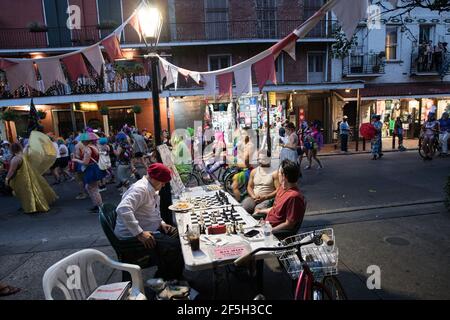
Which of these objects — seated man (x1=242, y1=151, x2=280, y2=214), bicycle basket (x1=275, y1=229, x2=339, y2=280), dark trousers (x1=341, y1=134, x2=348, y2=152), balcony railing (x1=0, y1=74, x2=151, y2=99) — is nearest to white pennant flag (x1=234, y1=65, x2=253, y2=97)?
seated man (x1=242, y1=151, x2=280, y2=214)

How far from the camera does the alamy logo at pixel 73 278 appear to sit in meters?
2.47

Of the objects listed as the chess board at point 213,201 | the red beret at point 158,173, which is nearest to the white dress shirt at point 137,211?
the red beret at point 158,173

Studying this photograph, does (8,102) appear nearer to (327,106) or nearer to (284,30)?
(284,30)

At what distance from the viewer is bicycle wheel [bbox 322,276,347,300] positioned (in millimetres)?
2639

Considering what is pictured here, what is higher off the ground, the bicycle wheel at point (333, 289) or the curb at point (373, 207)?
the bicycle wheel at point (333, 289)

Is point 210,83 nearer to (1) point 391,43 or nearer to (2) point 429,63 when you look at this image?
(1) point 391,43

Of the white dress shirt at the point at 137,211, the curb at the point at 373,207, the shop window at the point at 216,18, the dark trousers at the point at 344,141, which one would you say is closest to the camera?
the white dress shirt at the point at 137,211

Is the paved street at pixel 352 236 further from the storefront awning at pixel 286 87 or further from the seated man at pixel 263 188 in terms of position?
the storefront awning at pixel 286 87

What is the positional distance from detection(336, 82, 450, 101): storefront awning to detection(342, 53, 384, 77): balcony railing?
3.05 feet

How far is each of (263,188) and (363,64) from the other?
17.2 meters

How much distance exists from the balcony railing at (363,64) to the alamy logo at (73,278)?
63.4 ft

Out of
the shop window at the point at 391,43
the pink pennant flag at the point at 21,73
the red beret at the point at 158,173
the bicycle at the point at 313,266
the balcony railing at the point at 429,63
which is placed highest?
the shop window at the point at 391,43

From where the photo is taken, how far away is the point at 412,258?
4109mm

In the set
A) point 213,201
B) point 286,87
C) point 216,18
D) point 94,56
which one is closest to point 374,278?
point 213,201
